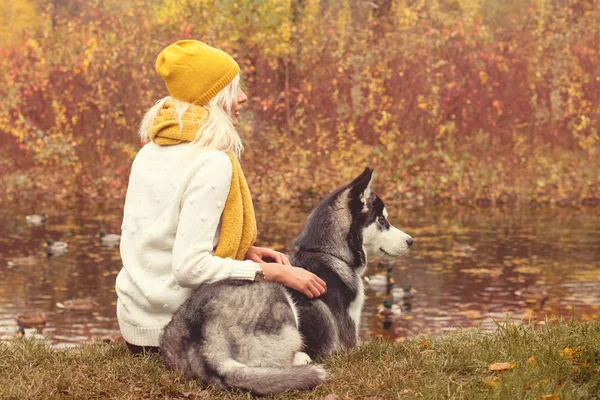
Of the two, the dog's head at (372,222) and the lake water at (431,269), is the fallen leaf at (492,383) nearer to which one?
the dog's head at (372,222)

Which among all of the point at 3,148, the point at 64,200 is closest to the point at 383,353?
the point at 64,200

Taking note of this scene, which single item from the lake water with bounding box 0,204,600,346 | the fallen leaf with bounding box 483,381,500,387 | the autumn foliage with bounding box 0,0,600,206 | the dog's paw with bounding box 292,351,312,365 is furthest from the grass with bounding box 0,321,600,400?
the autumn foliage with bounding box 0,0,600,206

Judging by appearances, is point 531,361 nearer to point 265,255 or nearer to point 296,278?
point 296,278

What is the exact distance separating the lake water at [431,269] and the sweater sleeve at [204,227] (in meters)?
2.65

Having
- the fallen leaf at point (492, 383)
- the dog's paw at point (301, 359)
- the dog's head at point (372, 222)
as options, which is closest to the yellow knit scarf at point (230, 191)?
the dog's paw at point (301, 359)

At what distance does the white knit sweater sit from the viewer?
161 inches

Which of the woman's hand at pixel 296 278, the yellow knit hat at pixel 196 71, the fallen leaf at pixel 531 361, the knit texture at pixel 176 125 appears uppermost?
the yellow knit hat at pixel 196 71

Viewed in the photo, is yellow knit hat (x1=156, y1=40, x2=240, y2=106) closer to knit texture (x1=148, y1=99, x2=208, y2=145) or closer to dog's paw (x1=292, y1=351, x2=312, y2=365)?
knit texture (x1=148, y1=99, x2=208, y2=145)

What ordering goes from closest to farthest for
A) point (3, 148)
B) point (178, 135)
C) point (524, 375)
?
point (524, 375) → point (178, 135) → point (3, 148)

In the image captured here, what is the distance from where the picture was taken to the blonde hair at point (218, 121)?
167 inches

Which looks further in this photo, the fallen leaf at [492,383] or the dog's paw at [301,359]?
the dog's paw at [301,359]

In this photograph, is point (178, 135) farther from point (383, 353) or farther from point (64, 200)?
point (64, 200)

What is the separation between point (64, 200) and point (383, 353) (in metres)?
12.6

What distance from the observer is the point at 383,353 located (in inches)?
191
